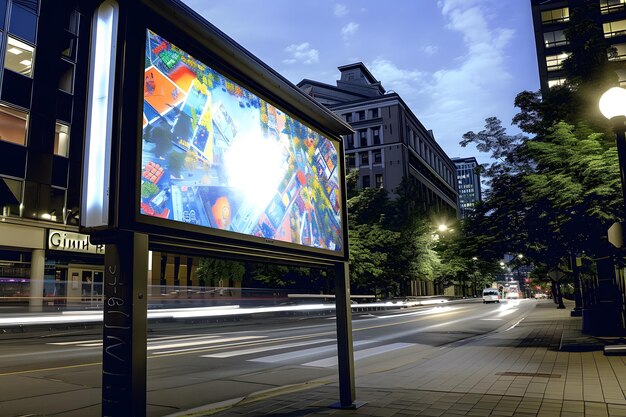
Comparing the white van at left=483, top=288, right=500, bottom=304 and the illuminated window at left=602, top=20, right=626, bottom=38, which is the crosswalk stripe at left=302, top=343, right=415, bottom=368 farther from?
the illuminated window at left=602, top=20, right=626, bottom=38

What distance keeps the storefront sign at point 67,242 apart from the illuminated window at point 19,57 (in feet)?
29.2

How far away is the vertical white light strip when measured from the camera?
137 inches

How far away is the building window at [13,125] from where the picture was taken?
25.7 metres

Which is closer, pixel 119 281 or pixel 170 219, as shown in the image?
pixel 119 281

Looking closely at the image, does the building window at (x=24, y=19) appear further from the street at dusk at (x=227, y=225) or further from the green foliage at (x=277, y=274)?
the green foliage at (x=277, y=274)

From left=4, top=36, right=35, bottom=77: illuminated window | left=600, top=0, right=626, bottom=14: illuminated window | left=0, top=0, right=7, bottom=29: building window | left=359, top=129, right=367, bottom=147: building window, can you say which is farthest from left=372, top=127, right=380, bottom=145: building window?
left=0, top=0, right=7, bottom=29: building window

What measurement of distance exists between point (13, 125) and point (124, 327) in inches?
1082

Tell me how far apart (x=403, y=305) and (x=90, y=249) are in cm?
3096

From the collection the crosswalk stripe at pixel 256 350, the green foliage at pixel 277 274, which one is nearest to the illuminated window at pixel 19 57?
the green foliage at pixel 277 274

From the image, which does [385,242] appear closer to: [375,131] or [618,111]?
[618,111]

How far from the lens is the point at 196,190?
4.29 m

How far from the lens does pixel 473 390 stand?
737cm

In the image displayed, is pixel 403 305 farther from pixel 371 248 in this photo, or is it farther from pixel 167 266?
pixel 167 266

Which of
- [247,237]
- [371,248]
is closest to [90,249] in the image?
[371,248]
